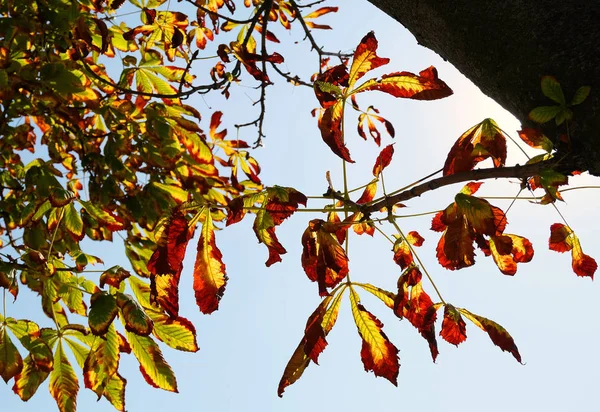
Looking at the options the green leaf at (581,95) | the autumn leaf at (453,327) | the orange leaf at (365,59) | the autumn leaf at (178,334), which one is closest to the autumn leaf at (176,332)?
the autumn leaf at (178,334)

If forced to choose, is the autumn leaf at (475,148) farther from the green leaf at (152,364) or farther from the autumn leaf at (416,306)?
the green leaf at (152,364)

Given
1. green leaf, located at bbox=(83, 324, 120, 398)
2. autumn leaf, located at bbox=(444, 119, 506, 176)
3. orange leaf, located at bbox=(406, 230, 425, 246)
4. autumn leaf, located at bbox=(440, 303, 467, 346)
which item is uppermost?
orange leaf, located at bbox=(406, 230, 425, 246)

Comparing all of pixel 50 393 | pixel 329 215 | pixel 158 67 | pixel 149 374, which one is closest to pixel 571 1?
pixel 329 215

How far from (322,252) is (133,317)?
444 mm

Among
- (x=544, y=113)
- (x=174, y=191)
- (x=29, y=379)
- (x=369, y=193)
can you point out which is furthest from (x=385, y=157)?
(x=174, y=191)

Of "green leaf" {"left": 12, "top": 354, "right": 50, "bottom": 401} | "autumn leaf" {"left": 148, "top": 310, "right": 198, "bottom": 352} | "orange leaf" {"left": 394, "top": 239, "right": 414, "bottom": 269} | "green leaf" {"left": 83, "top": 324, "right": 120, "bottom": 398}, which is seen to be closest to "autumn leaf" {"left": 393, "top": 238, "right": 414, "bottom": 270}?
"orange leaf" {"left": 394, "top": 239, "right": 414, "bottom": 269}

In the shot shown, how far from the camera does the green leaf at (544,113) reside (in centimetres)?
60

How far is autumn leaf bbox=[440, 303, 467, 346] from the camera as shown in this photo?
2.91ft

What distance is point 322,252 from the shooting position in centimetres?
80

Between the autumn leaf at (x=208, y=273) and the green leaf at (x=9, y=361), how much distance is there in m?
0.71

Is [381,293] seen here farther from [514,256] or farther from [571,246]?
[571,246]

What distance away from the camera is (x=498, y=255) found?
3.00 feet

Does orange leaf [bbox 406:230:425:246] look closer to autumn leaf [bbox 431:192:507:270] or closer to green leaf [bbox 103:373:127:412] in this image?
autumn leaf [bbox 431:192:507:270]

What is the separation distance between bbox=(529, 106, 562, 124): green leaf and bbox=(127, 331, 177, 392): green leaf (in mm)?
952
